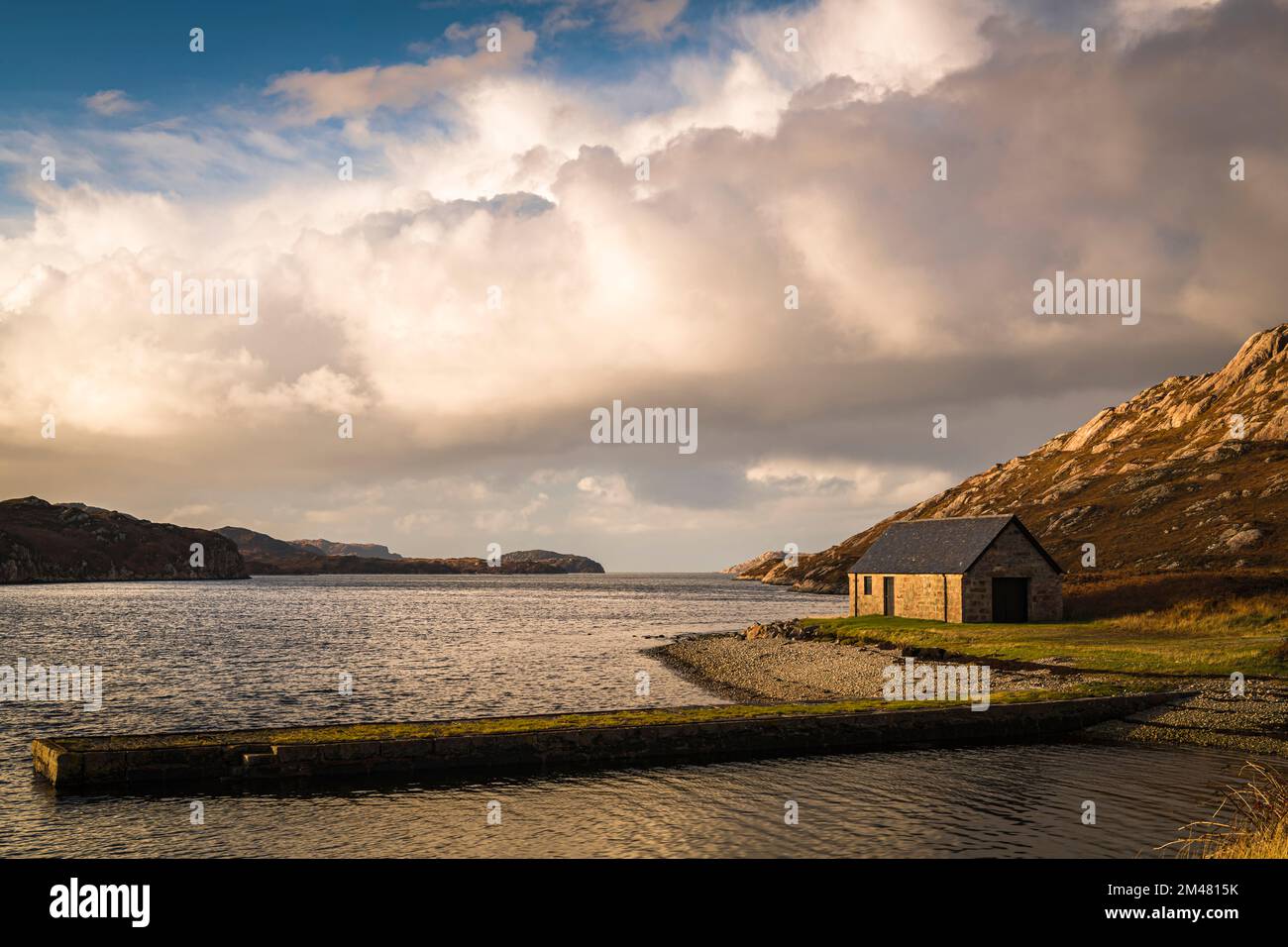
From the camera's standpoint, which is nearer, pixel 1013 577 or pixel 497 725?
pixel 497 725

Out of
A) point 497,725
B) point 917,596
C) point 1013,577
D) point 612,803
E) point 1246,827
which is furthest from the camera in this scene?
point 917,596

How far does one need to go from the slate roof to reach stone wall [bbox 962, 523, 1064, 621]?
21.4 inches

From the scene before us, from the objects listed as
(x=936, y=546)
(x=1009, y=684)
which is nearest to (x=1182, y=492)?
(x=936, y=546)

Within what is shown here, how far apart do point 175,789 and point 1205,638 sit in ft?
150

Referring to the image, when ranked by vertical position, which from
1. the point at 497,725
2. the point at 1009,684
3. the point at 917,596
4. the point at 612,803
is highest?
the point at 917,596

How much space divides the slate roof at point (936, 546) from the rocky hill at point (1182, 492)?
28.6 m

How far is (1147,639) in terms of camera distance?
4791 cm

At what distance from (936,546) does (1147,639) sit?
19.6 meters

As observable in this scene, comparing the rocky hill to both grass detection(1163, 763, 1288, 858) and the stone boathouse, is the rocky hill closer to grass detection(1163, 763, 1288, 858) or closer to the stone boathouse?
the stone boathouse

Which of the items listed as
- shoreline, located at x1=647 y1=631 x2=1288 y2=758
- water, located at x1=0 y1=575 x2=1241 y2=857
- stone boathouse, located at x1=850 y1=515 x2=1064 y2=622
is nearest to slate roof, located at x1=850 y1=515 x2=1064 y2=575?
stone boathouse, located at x1=850 y1=515 x2=1064 y2=622

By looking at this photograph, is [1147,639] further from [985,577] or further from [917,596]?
[917,596]

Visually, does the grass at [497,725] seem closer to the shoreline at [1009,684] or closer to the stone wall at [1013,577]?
the shoreline at [1009,684]

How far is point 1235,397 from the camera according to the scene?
189 meters
